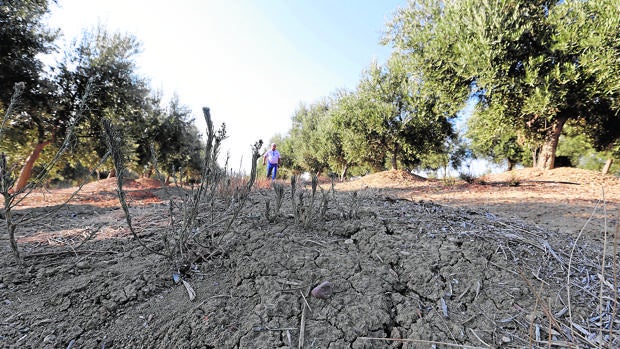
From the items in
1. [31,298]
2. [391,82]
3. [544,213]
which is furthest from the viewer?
[391,82]

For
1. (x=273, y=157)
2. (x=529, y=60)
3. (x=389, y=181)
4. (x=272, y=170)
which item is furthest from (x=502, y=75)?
(x=272, y=170)

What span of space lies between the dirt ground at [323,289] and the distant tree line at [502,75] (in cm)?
713

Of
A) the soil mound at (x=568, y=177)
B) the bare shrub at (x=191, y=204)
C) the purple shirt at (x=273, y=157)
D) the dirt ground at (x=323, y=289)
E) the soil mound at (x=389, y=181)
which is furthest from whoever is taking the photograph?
the purple shirt at (x=273, y=157)

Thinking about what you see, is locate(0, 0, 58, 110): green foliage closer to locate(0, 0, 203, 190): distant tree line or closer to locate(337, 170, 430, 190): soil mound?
locate(0, 0, 203, 190): distant tree line

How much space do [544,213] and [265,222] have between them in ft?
16.1

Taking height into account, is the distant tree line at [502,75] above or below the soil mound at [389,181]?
above

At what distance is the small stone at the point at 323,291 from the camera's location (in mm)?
1388

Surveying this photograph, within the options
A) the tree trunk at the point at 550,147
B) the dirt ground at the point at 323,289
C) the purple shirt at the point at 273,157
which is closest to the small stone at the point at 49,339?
the dirt ground at the point at 323,289

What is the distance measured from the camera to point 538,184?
7.24 m

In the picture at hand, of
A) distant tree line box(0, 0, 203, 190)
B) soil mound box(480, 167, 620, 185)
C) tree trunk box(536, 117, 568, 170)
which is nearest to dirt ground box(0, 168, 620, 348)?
distant tree line box(0, 0, 203, 190)

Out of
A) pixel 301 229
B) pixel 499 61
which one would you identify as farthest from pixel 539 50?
pixel 301 229

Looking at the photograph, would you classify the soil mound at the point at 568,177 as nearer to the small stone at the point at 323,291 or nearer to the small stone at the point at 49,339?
the small stone at the point at 323,291

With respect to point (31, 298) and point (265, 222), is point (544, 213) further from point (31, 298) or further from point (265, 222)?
point (31, 298)

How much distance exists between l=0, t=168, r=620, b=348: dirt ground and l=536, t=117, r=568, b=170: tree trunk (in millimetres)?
9087
